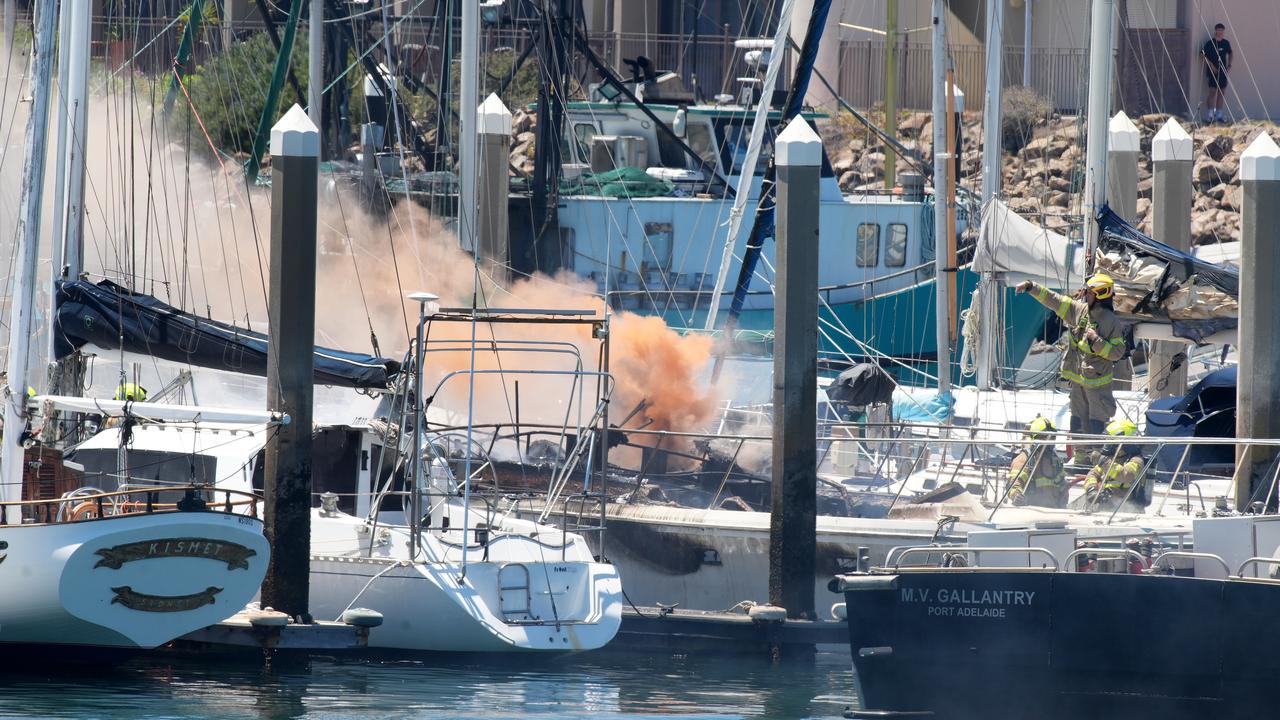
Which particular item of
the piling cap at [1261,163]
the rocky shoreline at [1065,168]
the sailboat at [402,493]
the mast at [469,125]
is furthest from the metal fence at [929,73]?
the sailboat at [402,493]

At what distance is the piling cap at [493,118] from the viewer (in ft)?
79.7

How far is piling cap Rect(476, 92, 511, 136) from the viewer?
24.3 meters

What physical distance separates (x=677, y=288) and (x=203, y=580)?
1636 cm

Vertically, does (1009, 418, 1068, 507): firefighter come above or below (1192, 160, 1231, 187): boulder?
below

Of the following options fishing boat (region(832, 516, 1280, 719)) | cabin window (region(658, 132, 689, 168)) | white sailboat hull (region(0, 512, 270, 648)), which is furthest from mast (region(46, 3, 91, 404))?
cabin window (region(658, 132, 689, 168))

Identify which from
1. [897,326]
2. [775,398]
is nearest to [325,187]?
[897,326]

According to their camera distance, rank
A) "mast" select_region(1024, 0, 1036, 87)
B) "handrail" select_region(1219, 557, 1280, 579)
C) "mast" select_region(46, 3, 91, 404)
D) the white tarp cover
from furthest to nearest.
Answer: "mast" select_region(1024, 0, 1036, 87)
the white tarp cover
"mast" select_region(46, 3, 91, 404)
"handrail" select_region(1219, 557, 1280, 579)

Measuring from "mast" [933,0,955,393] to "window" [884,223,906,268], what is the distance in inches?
329

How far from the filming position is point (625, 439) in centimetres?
1756

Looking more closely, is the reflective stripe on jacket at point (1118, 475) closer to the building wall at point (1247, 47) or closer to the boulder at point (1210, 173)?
the boulder at point (1210, 173)

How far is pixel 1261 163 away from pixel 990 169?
21.4 feet

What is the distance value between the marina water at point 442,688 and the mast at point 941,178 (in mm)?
6717

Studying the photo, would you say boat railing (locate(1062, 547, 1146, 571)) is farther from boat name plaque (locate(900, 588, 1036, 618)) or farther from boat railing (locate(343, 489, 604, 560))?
boat railing (locate(343, 489, 604, 560))

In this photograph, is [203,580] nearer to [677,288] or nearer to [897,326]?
[677,288]
